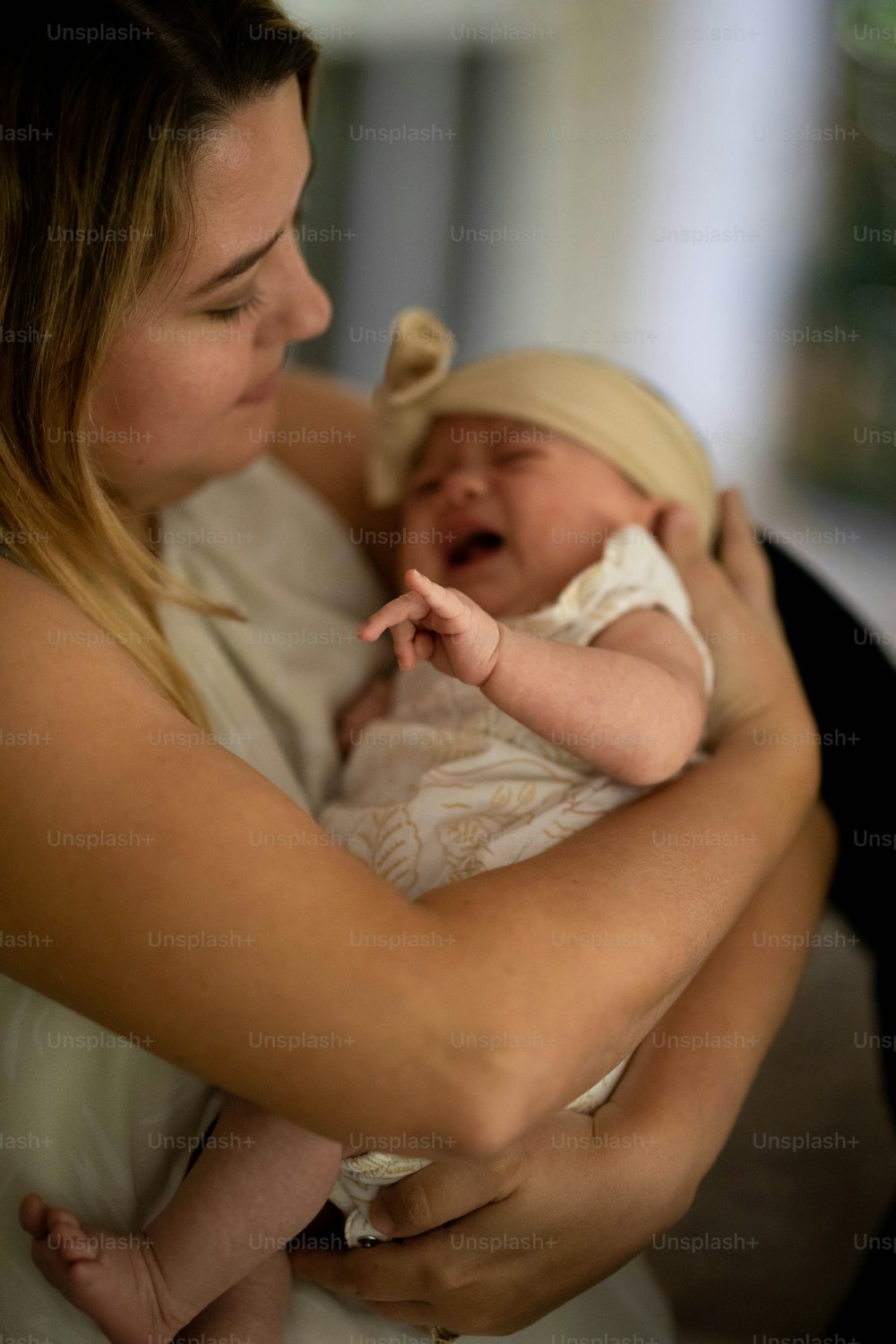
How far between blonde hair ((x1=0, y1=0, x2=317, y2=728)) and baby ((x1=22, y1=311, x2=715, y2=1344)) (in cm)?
29

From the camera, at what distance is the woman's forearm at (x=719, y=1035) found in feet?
3.49

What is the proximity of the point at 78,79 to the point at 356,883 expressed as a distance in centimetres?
72

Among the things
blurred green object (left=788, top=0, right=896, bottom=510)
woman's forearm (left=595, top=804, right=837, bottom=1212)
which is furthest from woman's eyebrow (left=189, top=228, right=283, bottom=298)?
blurred green object (left=788, top=0, right=896, bottom=510)

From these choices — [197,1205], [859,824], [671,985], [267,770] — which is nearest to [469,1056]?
[671,985]

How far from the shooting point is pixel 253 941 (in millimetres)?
773

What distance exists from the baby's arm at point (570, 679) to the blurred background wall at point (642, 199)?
385 centimetres

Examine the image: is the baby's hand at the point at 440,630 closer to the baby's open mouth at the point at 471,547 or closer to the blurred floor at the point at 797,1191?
the baby's open mouth at the point at 471,547

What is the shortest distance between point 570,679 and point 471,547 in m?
0.51

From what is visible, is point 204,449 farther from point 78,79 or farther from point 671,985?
point 671,985

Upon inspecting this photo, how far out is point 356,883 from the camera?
82 centimetres

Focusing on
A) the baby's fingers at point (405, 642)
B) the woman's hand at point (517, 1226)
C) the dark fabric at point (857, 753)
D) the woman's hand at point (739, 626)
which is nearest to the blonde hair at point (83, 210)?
the baby's fingers at point (405, 642)

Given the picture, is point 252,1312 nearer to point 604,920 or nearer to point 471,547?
point 604,920

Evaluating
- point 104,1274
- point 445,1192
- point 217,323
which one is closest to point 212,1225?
point 104,1274

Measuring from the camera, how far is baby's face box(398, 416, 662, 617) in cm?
141
